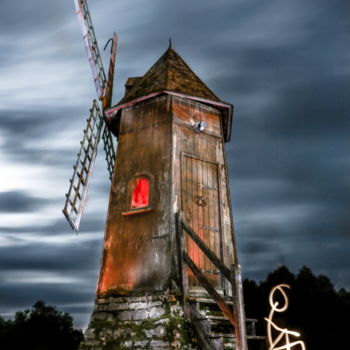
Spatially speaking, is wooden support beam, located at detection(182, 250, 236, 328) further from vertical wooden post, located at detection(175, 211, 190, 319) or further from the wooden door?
the wooden door

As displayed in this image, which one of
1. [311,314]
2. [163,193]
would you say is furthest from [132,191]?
[311,314]

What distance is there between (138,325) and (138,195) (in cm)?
299

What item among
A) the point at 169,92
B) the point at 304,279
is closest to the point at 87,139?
the point at 169,92

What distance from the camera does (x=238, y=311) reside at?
616cm

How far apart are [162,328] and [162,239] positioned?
1924mm

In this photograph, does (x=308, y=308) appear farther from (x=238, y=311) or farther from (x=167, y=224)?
(x=238, y=311)

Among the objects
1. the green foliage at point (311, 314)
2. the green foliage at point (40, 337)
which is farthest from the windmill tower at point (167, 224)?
the green foliage at point (40, 337)

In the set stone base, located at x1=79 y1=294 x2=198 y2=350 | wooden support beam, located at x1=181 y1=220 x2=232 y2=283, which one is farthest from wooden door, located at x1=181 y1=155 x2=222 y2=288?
stone base, located at x1=79 y1=294 x2=198 y2=350

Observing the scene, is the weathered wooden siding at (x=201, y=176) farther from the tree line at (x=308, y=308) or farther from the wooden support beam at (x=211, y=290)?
the tree line at (x=308, y=308)

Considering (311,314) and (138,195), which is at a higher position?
(138,195)

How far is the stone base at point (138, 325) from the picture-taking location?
6838 mm

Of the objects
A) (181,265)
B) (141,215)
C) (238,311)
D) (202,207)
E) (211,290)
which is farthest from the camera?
(202,207)

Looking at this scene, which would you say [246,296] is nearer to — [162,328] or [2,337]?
[162,328]

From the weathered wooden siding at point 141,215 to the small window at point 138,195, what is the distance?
0.34 ft
